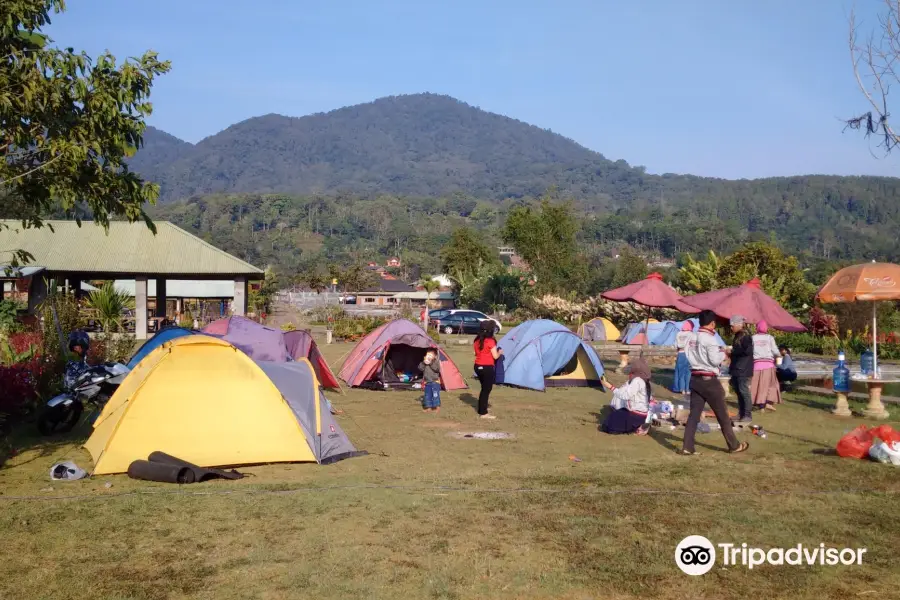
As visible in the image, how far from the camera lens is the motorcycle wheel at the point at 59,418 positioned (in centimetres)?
1075

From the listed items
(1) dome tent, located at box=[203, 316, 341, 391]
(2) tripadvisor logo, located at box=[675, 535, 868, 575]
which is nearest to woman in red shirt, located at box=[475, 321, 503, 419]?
(1) dome tent, located at box=[203, 316, 341, 391]

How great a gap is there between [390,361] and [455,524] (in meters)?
11.0

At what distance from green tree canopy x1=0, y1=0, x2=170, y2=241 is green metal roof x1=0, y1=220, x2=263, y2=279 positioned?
22.2 m

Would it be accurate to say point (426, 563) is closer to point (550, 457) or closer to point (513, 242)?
point (550, 457)

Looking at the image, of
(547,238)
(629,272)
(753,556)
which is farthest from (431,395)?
(629,272)

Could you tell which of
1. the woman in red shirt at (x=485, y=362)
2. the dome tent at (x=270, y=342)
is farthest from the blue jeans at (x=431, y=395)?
the dome tent at (x=270, y=342)

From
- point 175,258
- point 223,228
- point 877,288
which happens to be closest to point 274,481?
point 877,288

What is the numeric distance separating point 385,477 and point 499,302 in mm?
44864

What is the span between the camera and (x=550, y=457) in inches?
388

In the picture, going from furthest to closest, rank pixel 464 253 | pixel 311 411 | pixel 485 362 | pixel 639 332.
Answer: pixel 464 253 < pixel 639 332 < pixel 485 362 < pixel 311 411

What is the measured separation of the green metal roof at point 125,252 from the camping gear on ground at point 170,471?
2194cm

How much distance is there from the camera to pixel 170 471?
8.16m

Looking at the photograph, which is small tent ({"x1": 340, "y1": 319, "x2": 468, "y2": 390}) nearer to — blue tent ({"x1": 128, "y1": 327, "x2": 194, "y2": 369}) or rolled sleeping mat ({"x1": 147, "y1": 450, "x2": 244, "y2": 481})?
blue tent ({"x1": 128, "y1": 327, "x2": 194, "y2": 369})

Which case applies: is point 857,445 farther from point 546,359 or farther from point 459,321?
point 459,321
